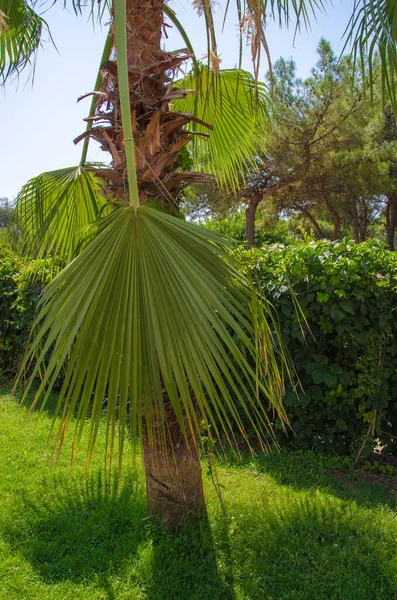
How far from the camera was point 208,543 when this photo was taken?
2.92m

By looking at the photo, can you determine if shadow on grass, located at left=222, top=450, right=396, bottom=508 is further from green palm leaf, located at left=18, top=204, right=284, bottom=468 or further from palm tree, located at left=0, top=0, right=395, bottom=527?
green palm leaf, located at left=18, top=204, right=284, bottom=468

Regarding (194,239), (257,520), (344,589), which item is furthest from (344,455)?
(194,239)

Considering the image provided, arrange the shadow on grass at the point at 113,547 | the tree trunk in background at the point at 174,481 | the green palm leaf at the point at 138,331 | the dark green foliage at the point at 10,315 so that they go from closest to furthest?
1. the green palm leaf at the point at 138,331
2. the shadow on grass at the point at 113,547
3. the tree trunk in background at the point at 174,481
4. the dark green foliage at the point at 10,315

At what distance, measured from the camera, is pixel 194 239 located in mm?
2178

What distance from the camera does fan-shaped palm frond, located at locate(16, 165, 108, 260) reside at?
3.49 meters

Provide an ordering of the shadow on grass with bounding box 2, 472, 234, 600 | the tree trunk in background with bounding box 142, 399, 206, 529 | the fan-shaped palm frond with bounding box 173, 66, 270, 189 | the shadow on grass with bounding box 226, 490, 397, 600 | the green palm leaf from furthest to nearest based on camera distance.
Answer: the fan-shaped palm frond with bounding box 173, 66, 270, 189
the tree trunk in background with bounding box 142, 399, 206, 529
the shadow on grass with bounding box 2, 472, 234, 600
the shadow on grass with bounding box 226, 490, 397, 600
the green palm leaf

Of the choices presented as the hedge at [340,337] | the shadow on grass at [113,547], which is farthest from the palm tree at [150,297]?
the hedge at [340,337]

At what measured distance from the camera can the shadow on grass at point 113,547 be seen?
2.64 metres

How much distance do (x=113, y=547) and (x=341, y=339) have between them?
2.42 metres

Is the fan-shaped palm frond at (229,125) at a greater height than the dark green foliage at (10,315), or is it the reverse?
the fan-shaped palm frond at (229,125)

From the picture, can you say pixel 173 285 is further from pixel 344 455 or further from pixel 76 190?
pixel 344 455

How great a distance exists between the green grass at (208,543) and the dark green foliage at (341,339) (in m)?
0.58

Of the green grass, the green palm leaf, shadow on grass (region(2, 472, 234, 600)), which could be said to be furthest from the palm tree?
the green grass

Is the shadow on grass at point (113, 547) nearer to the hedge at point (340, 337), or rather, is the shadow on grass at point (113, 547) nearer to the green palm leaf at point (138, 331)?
the green palm leaf at point (138, 331)
